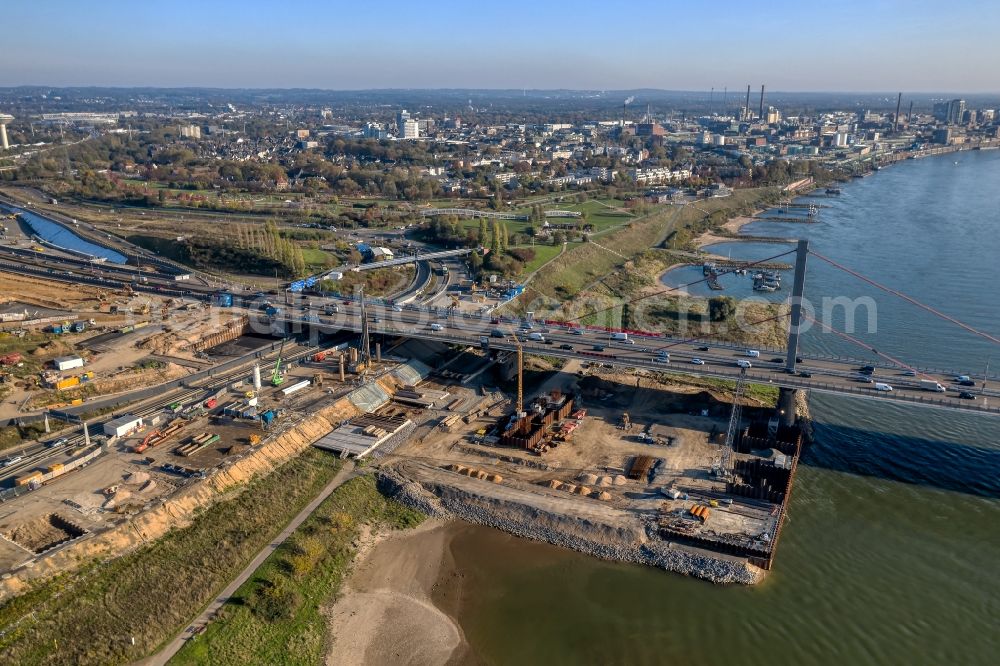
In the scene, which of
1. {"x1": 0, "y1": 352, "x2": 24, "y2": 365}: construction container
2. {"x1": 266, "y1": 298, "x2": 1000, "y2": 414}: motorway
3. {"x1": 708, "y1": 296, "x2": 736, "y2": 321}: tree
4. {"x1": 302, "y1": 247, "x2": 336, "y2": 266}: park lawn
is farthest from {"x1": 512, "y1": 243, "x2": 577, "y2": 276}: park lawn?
{"x1": 0, "y1": 352, "x2": 24, "y2": 365}: construction container

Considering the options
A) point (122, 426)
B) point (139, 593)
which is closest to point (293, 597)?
point (139, 593)

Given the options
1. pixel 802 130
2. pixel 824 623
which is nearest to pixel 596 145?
pixel 802 130

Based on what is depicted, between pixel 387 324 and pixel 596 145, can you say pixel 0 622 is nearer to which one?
pixel 387 324

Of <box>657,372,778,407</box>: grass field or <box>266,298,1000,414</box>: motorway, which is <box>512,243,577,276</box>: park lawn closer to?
<box>266,298,1000,414</box>: motorway

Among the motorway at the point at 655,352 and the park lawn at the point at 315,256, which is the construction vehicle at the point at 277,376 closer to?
the motorway at the point at 655,352

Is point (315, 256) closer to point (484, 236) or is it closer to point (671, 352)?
point (484, 236)

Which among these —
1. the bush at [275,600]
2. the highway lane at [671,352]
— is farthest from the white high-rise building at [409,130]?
the bush at [275,600]

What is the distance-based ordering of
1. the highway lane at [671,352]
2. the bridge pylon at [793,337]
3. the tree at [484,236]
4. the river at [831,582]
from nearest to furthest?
the river at [831,582] → the highway lane at [671,352] → the bridge pylon at [793,337] → the tree at [484,236]
